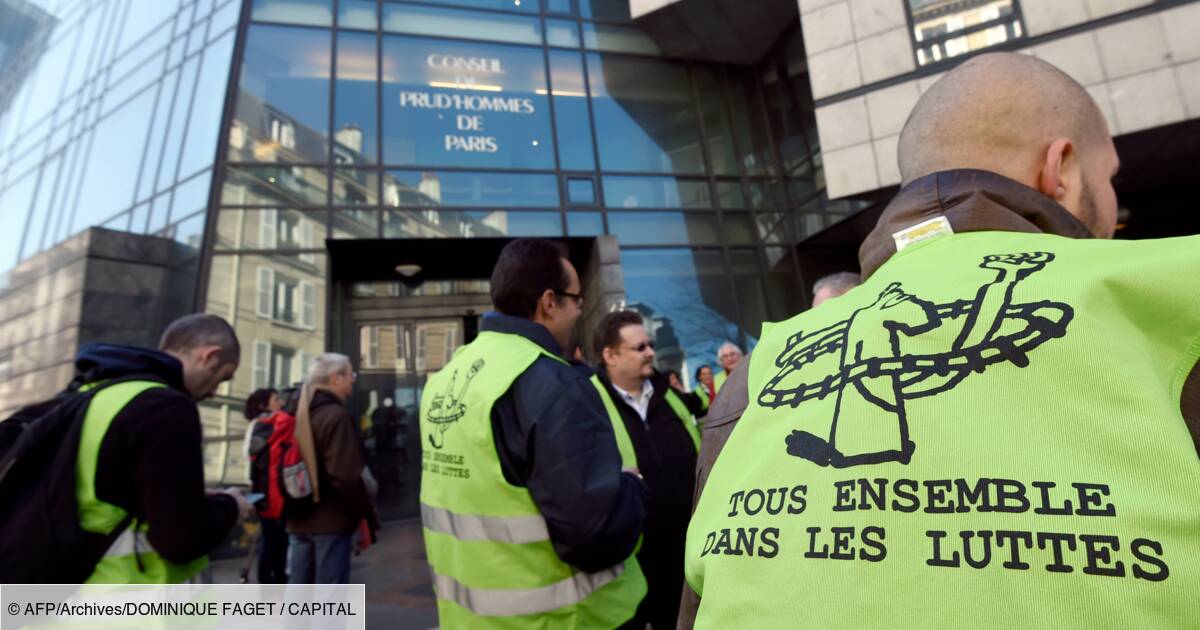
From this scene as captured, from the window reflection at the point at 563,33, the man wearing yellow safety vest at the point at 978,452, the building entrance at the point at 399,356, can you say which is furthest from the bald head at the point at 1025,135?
the window reflection at the point at 563,33

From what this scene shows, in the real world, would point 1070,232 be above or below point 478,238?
below

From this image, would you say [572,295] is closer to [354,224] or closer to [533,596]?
[533,596]

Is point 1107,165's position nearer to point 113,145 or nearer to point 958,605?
point 958,605

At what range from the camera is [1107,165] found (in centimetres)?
125

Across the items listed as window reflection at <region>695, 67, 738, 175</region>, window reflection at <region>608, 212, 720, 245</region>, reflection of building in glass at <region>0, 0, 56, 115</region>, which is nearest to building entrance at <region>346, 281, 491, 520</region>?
window reflection at <region>608, 212, 720, 245</region>

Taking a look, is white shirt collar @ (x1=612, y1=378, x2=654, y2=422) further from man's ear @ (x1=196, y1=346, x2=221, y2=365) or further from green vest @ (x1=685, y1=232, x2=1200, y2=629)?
green vest @ (x1=685, y1=232, x2=1200, y2=629)

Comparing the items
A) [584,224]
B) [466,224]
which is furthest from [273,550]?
[584,224]

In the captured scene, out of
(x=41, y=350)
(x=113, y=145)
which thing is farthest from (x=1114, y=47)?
(x=41, y=350)

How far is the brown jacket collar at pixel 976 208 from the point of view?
995 millimetres

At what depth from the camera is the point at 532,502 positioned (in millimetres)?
2010

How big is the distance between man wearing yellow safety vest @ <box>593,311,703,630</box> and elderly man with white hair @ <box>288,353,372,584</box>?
1888 millimetres

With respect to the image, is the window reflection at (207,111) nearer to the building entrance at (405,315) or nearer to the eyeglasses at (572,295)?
the building entrance at (405,315)

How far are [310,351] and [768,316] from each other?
761 centimetres

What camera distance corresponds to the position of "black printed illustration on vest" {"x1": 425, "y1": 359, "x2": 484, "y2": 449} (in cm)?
224
